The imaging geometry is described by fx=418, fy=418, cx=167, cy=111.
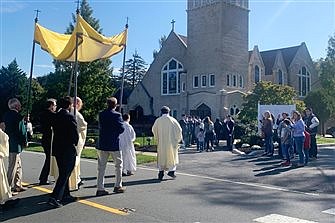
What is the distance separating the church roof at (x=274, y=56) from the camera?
2114 inches

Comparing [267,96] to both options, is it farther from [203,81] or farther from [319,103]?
[319,103]

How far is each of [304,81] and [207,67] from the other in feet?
67.0

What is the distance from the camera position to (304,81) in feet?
189

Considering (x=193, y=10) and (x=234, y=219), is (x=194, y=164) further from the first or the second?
(x=193, y=10)

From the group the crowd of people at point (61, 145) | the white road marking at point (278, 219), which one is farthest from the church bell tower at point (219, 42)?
the white road marking at point (278, 219)

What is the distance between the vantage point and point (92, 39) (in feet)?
40.7

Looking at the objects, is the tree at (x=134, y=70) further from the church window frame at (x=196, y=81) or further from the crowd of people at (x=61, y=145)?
the crowd of people at (x=61, y=145)

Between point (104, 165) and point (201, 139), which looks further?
point (201, 139)

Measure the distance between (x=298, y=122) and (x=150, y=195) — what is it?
7.08 metres

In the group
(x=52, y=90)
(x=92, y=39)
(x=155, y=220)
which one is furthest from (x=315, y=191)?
(x=52, y=90)

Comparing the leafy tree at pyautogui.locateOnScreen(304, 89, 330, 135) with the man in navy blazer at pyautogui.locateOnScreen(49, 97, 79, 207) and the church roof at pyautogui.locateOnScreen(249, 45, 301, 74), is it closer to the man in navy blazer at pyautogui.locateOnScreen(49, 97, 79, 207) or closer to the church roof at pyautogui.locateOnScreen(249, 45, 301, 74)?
the church roof at pyautogui.locateOnScreen(249, 45, 301, 74)

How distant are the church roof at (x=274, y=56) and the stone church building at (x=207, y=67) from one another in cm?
135

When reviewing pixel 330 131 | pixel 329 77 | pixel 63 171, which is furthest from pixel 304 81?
pixel 63 171

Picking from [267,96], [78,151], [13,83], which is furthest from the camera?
[13,83]
